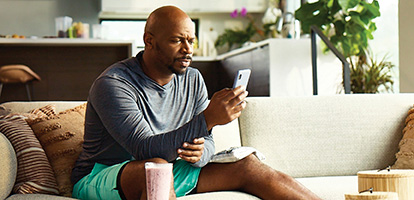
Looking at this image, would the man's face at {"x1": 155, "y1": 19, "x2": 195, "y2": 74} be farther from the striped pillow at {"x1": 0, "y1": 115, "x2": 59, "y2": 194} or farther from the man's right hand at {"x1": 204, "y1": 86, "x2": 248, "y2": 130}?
the striped pillow at {"x1": 0, "y1": 115, "x2": 59, "y2": 194}

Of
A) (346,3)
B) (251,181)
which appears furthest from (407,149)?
(346,3)

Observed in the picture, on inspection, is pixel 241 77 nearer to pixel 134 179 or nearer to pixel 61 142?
pixel 134 179

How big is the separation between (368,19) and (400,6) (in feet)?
2.51

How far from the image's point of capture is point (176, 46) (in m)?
2.20

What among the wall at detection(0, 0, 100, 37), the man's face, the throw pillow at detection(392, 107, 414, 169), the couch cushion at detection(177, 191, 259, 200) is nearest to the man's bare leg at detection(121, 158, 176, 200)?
the couch cushion at detection(177, 191, 259, 200)

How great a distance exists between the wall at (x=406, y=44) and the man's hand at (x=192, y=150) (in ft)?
9.06

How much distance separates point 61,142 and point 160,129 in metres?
0.42

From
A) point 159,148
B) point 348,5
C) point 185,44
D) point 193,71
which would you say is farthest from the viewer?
point 348,5

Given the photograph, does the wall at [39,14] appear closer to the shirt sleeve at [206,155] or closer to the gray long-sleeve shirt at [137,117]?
the gray long-sleeve shirt at [137,117]

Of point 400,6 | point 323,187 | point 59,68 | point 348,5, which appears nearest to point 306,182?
point 323,187

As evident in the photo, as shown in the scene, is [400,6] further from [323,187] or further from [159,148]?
[159,148]

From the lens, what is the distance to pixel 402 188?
184 centimetres

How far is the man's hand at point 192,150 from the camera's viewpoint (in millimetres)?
2000

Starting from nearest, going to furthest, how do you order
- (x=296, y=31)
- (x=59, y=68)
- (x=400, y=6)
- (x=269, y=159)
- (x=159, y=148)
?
(x=159, y=148) → (x=269, y=159) → (x=400, y=6) → (x=59, y=68) → (x=296, y=31)
